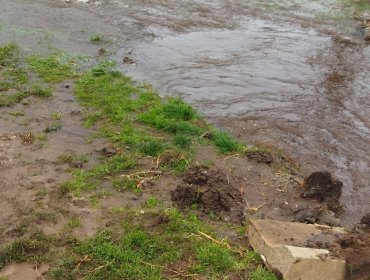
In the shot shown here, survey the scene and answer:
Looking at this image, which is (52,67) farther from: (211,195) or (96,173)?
(211,195)

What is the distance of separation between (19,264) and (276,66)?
8.76 m

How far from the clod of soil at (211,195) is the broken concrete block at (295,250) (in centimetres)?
60

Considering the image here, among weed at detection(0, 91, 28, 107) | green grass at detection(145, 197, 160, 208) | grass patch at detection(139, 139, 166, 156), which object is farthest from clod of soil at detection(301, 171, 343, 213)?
weed at detection(0, 91, 28, 107)

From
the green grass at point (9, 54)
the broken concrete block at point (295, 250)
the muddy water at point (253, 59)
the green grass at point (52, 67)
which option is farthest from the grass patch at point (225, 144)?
the green grass at point (9, 54)

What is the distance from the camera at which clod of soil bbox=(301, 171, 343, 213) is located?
22.5ft

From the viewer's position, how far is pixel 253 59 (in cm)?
1258

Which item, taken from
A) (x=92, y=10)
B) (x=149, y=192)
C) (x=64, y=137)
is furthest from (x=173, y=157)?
(x=92, y=10)

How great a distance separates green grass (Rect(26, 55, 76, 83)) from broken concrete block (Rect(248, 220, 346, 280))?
19.6 feet

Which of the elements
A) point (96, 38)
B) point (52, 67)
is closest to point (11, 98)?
point (52, 67)

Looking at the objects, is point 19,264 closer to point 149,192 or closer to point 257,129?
point 149,192

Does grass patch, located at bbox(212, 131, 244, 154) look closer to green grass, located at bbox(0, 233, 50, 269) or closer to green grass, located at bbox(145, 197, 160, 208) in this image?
green grass, located at bbox(145, 197, 160, 208)

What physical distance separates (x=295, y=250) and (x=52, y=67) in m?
Result: 7.36

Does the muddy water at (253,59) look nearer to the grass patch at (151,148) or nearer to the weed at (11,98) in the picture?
the grass patch at (151,148)

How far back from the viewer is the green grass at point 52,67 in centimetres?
1010
